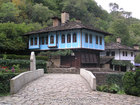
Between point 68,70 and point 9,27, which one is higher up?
point 9,27

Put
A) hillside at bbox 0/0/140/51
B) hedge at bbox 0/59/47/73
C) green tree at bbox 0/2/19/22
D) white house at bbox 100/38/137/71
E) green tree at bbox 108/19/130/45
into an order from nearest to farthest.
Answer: hedge at bbox 0/59/47/73, hillside at bbox 0/0/140/51, white house at bbox 100/38/137/71, green tree at bbox 0/2/19/22, green tree at bbox 108/19/130/45

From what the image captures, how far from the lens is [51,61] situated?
91.4 ft

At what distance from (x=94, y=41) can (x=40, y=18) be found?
103 feet

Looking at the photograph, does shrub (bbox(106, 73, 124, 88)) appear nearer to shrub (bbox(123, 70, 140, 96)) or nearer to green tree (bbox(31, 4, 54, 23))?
shrub (bbox(123, 70, 140, 96))

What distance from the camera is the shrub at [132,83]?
10.9 metres

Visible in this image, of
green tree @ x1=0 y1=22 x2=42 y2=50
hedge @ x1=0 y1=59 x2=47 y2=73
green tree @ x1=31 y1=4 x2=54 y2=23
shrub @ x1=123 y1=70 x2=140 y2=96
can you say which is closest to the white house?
green tree @ x1=0 y1=22 x2=42 y2=50

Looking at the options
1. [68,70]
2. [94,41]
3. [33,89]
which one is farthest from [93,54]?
[33,89]

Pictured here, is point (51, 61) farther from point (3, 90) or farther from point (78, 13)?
point (78, 13)

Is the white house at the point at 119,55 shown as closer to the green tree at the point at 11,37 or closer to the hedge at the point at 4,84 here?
the green tree at the point at 11,37

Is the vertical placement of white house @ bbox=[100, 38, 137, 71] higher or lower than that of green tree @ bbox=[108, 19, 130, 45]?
lower

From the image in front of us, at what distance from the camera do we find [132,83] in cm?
1131

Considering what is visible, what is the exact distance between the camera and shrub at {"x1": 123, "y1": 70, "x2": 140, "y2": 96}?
10.9 metres

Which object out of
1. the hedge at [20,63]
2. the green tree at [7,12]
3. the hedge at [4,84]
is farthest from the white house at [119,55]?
the hedge at [4,84]

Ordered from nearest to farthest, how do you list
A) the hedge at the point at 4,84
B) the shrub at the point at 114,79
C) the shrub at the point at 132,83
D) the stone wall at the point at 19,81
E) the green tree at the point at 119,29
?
the stone wall at the point at 19,81, the hedge at the point at 4,84, the shrub at the point at 132,83, the shrub at the point at 114,79, the green tree at the point at 119,29
